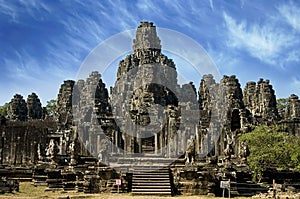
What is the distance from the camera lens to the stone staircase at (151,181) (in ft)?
62.8

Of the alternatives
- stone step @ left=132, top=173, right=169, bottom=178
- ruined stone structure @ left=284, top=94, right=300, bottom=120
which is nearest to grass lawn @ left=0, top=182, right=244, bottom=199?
stone step @ left=132, top=173, right=169, bottom=178

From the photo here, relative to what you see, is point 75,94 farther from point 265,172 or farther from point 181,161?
point 265,172

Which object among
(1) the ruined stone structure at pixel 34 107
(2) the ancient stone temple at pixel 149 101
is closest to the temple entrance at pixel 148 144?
(2) the ancient stone temple at pixel 149 101

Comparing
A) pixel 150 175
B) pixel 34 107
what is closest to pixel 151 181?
pixel 150 175

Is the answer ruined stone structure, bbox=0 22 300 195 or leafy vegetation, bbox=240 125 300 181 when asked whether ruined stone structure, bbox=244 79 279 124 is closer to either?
ruined stone structure, bbox=0 22 300 195

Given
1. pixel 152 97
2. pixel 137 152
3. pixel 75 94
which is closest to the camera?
pixel 137 152

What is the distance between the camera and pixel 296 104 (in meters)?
47.5

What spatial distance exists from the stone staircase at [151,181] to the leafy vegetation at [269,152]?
524 cm

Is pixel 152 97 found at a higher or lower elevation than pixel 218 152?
higher

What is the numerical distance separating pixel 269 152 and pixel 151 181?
8577mm

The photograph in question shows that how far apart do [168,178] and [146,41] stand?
3046 centimetres

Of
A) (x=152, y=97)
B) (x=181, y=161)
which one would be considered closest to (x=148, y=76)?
(x=152, y=97)

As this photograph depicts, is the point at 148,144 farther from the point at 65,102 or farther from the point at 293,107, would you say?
the point at 65,102

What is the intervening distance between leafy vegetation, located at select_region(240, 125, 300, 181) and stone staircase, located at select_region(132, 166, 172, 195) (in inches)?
206
